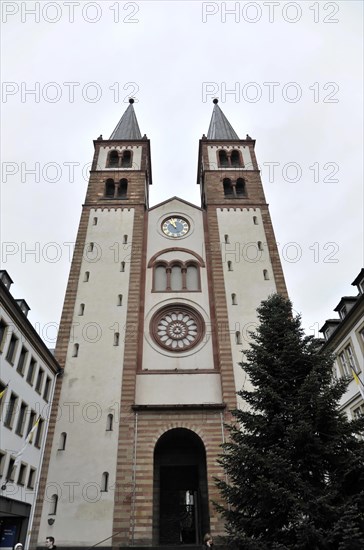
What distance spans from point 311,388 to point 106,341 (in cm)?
1609

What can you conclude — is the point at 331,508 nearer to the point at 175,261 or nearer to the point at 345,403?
the point at 345,403

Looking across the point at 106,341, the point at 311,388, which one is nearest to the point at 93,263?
the point at 106,341

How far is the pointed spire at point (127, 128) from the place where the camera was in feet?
143

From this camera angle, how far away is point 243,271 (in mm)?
31484

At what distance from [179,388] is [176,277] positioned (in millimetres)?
8626

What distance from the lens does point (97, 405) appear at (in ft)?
83.5

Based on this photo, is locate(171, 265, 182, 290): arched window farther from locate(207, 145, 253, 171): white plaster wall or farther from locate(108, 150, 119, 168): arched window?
locate(108, 150, 119, 168): arched window

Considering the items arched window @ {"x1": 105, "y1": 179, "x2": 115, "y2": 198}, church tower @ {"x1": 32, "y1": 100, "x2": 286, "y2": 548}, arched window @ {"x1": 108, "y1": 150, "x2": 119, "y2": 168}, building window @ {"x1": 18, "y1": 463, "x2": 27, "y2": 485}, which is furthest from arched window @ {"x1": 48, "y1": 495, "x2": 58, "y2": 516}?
arched window @ {"x1": 108, "y1": 150, "x2": 119, "y2": 168}

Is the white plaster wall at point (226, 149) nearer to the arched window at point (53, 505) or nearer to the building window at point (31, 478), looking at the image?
the building window at point (31, 478)

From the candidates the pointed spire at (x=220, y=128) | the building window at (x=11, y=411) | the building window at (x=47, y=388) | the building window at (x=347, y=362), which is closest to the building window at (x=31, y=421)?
the building window at (x=47, y=388)

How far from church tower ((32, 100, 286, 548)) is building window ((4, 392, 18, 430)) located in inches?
178

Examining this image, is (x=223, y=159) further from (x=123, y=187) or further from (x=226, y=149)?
(x=123, y=187)

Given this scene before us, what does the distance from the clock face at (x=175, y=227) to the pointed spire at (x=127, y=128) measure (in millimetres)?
12376

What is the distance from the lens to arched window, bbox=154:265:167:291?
3139cm
